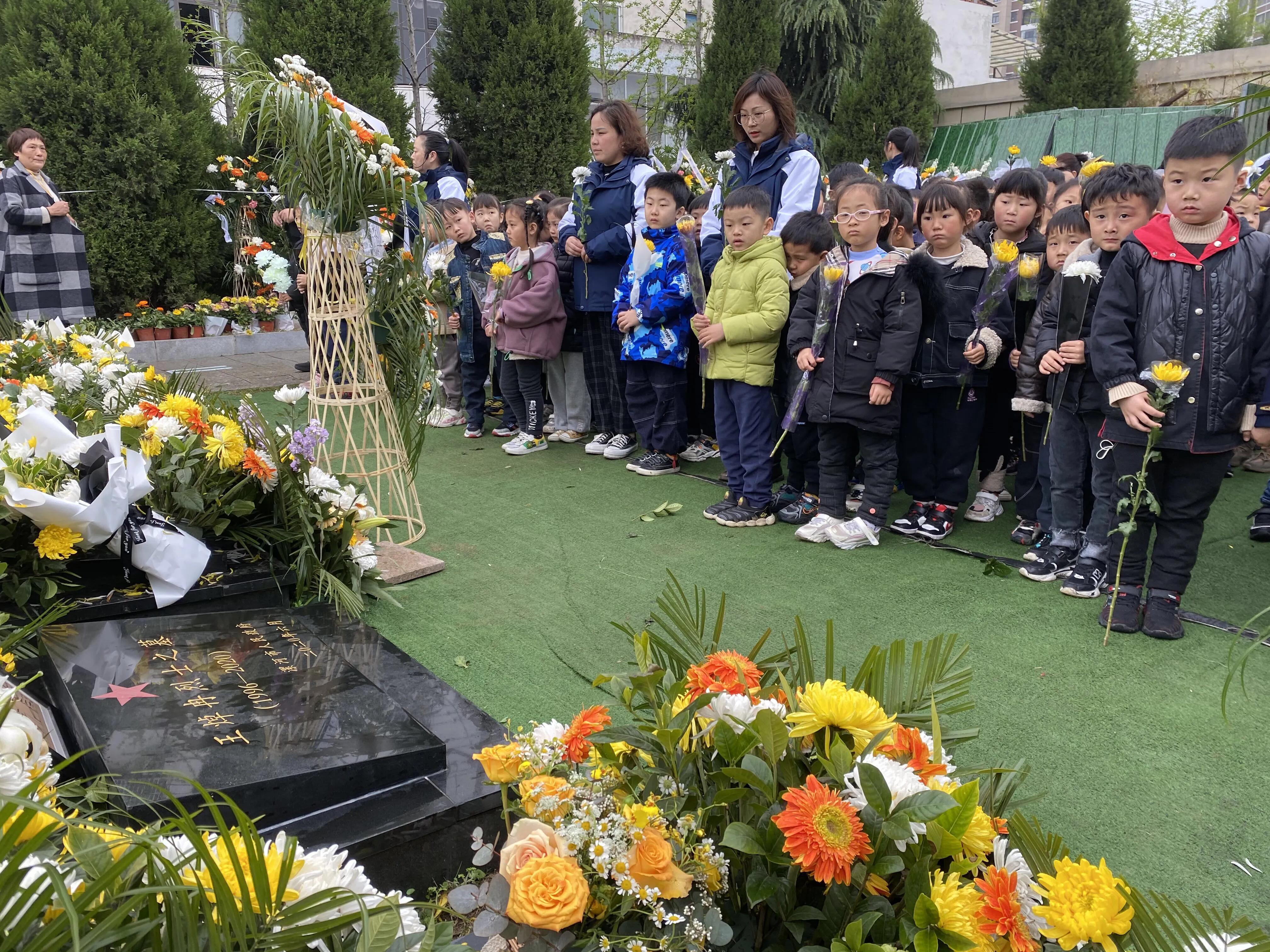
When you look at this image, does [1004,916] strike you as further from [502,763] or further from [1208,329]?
[1208,329]

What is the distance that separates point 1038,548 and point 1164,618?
72cm

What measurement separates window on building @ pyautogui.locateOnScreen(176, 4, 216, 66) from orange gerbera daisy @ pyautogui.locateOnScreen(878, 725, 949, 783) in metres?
10.2

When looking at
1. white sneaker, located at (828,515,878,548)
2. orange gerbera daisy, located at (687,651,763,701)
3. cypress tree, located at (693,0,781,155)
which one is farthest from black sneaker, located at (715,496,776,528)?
cypress tree, located at (693,0,781,155)

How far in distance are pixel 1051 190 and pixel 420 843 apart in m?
4.59

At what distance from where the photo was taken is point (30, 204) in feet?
22.5

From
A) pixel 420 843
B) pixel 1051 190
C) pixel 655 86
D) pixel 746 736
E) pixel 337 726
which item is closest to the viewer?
pixel 746 736

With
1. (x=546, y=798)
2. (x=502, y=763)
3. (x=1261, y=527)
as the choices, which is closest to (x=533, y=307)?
(x=1261, y=527)

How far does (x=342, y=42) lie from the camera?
9.61 m

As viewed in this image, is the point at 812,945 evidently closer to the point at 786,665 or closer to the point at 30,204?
the point at 786,665

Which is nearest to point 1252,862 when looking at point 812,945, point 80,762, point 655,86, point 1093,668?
point 1093,668

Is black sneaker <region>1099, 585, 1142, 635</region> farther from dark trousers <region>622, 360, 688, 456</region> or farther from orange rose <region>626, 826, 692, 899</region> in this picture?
dark trousers <region>622, 360, 688, 456</region>

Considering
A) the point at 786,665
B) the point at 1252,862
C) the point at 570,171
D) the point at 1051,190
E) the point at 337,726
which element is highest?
the point at 570,171

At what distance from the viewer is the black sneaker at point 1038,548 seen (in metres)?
3.72

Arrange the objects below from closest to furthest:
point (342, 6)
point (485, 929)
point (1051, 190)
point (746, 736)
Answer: point (485, 929)
point (746, 736)
point (1051, 190)
point (342, 6)
